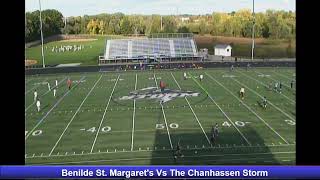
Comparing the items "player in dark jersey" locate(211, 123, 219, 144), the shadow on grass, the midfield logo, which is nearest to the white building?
the midfield logo

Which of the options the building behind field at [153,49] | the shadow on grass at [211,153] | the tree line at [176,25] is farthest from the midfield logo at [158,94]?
the building behind field at [153,49]

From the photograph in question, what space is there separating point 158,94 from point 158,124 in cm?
463

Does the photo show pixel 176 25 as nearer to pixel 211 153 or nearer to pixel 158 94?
pixel 158 94

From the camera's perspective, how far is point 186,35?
22891 millimetres

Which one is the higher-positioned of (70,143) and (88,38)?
(88,38)

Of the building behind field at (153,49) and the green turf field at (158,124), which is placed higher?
the building behind field at (153,49)

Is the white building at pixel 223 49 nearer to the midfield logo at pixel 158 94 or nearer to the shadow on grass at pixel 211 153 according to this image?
the midfield logo at pixel 158 94

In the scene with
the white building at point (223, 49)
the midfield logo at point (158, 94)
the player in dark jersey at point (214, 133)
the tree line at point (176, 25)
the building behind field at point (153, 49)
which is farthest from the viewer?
the white building at point (223, 49)

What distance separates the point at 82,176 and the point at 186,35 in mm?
20944

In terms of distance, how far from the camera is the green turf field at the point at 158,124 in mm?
8945

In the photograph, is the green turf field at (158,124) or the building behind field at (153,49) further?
the building behind field at (153,49)

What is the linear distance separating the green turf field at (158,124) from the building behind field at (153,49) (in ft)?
15.3
